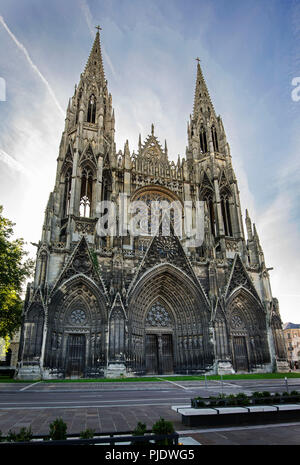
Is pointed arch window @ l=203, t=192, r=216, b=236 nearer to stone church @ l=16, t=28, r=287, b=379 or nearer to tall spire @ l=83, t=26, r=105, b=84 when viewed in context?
stone church @ l=16, t=28, r=287, b=379

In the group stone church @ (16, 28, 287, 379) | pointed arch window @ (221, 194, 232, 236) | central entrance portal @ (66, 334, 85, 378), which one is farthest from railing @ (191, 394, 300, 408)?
pointed arch window @ (221, 194, 232, 236)

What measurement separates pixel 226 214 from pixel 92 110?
18231mm

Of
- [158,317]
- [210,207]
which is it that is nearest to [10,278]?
[158,317]

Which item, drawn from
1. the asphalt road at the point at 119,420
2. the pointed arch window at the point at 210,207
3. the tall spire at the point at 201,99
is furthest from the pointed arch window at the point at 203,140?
the asphalt road at the point at 119,420

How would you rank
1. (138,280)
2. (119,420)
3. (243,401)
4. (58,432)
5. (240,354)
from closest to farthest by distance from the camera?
(58,432), (119,420), (243,401), (138,280), (240,354)

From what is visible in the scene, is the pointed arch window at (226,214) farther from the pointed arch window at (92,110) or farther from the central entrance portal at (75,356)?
the central entrance portal at (75,356)

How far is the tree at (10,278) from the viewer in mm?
20625

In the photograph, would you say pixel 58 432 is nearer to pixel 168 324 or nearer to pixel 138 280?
pixel 138 280

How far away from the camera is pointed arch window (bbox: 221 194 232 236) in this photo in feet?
101

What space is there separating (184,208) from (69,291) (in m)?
13.7

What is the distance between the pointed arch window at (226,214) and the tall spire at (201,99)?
12.9m

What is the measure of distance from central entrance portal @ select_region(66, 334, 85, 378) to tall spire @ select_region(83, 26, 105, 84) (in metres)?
28.7

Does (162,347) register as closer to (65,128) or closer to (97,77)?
(65,128)

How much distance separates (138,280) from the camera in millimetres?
23312
